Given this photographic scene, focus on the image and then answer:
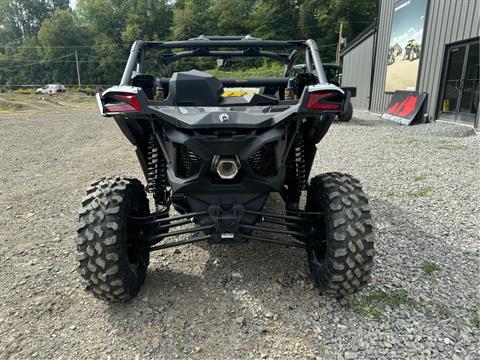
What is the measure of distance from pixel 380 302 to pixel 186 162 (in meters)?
1.64

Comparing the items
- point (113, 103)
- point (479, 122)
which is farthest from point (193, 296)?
point (479, 122)

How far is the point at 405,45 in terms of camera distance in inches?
524

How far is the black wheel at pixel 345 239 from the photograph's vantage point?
2.24 metres

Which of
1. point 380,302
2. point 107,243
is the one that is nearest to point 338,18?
point 380,302

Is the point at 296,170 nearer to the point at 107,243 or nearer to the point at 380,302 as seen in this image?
the point at 380,302

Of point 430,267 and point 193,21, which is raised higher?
point 193,21

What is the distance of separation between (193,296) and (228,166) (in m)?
1.01

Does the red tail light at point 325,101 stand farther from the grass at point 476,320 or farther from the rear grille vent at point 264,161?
the grass at point 476,320

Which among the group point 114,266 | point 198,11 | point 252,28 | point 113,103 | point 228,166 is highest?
point 198,11

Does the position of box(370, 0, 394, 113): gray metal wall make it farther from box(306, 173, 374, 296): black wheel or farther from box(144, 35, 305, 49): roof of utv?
box(306, 173, 374, 296): black wheel

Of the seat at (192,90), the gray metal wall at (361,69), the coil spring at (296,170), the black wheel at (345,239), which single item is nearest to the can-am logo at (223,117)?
the seat at (192,90)

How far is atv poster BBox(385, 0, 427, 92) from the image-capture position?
12.2 m

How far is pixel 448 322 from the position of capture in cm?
229

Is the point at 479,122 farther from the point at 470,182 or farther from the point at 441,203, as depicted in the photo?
the point at 441,203
